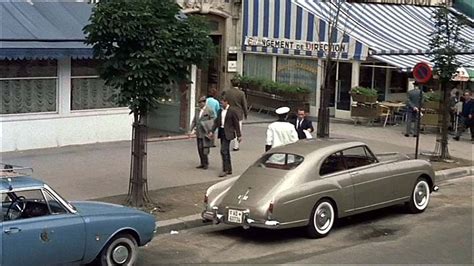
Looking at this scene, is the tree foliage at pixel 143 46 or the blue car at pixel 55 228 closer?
the blue car at pixel 55 228

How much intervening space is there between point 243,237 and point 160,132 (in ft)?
32.8

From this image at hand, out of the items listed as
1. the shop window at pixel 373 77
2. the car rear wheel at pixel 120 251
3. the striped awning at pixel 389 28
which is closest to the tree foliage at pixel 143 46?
the car rear wheel at pixel 120 251

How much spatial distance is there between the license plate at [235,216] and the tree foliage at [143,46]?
96.9 inches

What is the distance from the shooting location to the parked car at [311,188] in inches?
438

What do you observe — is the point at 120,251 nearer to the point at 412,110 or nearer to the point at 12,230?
the point at 12,230

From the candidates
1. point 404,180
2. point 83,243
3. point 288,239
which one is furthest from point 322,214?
point 83,243

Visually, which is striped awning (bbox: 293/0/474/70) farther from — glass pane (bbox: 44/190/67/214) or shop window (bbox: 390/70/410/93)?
glass pane (bbox: 44/190/67/214)

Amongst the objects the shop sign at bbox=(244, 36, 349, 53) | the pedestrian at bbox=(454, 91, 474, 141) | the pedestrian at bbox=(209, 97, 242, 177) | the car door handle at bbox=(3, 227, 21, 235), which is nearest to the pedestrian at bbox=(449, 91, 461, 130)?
the pedestrian at bbox=(454, 91, 474, 141)

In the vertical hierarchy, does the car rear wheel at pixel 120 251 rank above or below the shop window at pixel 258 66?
below

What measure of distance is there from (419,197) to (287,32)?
15.0m

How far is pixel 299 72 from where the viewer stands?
28156 mm

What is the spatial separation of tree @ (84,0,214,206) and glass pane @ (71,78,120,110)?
637 centimetres

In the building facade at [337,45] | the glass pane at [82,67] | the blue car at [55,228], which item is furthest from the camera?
the building facade at [337,45]

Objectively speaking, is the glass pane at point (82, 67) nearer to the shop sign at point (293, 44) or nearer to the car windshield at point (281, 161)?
the car windshield at point (281, 161)
